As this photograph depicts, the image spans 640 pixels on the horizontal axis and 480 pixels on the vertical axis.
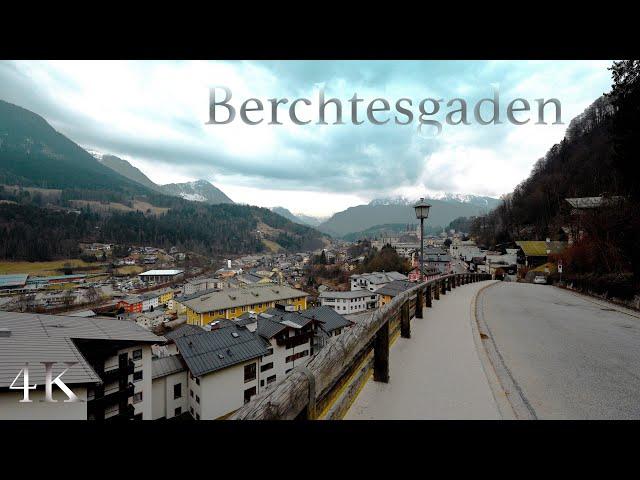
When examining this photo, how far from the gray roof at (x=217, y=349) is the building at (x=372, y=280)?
37.0 meters

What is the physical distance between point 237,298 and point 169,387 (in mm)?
19686

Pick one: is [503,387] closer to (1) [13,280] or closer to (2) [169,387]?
(1) [13,280]

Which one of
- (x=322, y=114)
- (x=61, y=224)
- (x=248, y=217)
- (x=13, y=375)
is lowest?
(x=13, y=375)

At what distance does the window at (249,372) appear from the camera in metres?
16.7

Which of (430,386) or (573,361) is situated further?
(573,361)

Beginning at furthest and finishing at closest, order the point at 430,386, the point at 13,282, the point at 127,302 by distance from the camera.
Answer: the point at 127,302
the point at 13,282
the point at 430,386

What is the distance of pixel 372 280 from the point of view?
53875 mm

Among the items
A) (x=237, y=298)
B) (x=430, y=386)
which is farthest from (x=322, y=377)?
(x=237, y=298)

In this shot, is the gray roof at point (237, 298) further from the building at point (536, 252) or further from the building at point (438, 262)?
the building at point (438, 262)

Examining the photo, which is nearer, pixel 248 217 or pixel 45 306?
pixel 45 306
